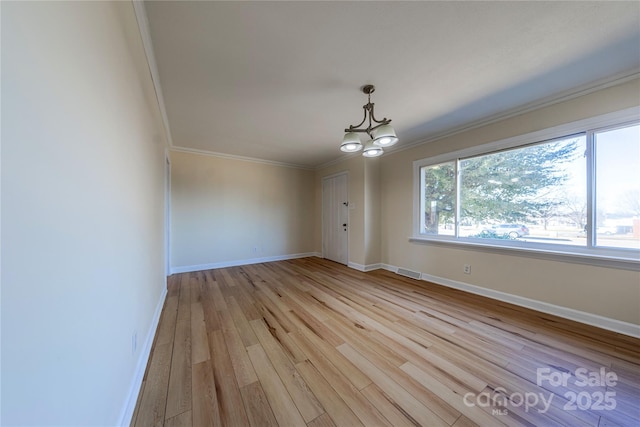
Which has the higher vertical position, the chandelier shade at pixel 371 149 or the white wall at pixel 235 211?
the chandelier shade at pixel 371 149

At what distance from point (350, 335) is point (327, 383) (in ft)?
2.10

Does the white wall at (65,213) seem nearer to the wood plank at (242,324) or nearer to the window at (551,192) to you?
the wood plank at (242,324)

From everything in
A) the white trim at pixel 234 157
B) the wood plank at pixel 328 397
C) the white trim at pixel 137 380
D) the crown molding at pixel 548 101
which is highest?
the crown molding at pixel 548 101

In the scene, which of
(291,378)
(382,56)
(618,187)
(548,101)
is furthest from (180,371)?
(548,101)

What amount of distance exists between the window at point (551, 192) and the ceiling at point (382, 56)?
50 cm

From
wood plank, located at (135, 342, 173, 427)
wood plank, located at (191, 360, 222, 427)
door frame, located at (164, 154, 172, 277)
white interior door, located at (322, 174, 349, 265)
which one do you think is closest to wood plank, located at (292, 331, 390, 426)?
wood plank, located at (191, 360, 222, 427)

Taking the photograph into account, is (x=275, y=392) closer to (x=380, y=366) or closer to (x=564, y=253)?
(x=380, y=366)

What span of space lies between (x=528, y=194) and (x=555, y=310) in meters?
1.35

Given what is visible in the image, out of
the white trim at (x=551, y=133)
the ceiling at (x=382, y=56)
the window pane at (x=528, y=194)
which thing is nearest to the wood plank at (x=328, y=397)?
the ceiling at (x=382, y=56)

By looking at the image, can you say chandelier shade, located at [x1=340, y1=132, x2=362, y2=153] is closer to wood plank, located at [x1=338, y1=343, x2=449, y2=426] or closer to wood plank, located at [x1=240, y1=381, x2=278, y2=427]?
wood plank, located at [x1=338, y1=343, x2=449, y2=426]

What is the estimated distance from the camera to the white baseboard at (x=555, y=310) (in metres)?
2.11

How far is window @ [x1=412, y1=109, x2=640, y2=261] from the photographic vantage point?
Answer: 214cm

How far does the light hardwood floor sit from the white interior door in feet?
7.17

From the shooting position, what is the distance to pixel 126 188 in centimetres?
139
